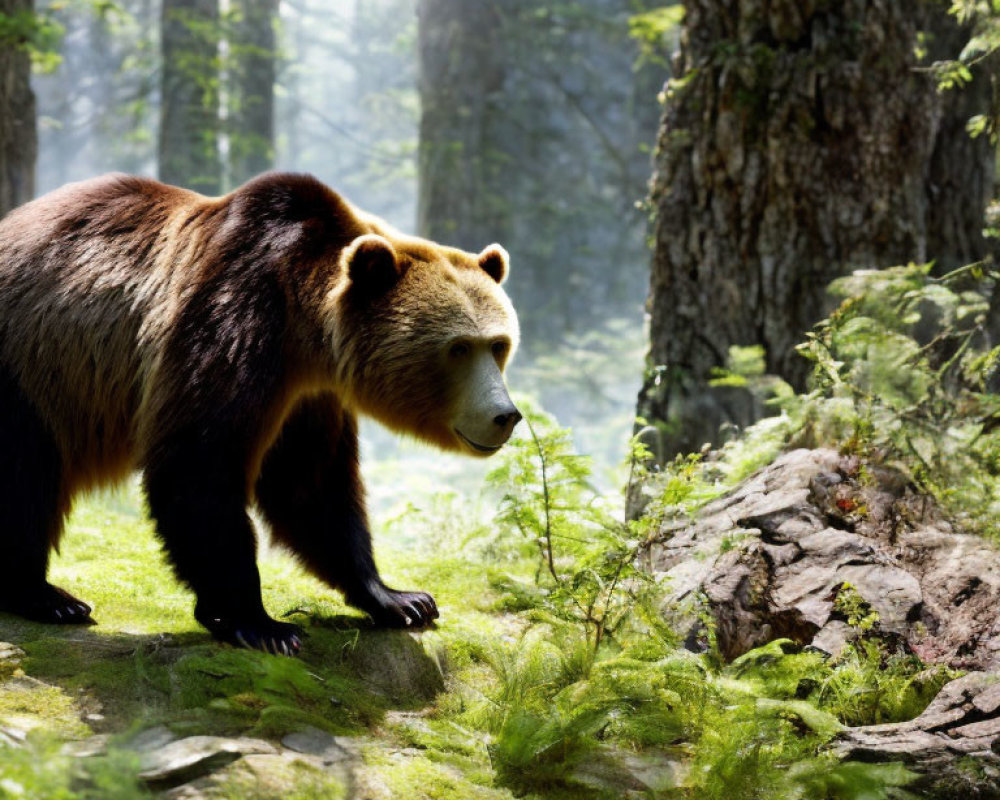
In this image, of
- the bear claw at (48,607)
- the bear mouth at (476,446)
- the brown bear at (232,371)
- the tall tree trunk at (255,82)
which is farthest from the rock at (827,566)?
the tall tree trunk at (255,82)

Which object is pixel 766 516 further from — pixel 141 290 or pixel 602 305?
pixel 602 305

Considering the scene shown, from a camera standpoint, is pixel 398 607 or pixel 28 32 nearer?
pixel 398 607

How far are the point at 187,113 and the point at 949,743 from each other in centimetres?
1612

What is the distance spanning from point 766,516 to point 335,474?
197cm

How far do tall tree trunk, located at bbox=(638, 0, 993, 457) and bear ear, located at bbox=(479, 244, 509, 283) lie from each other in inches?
81.6

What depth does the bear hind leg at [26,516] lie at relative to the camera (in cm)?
403

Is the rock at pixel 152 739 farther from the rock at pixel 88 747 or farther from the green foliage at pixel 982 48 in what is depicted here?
the green foliage at pixel 982 48

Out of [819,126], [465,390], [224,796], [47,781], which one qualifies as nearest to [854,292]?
[819,126]

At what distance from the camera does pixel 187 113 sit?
16.3 metres

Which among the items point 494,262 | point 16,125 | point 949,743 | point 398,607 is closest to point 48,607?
point 398,607

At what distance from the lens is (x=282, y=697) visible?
3.10m

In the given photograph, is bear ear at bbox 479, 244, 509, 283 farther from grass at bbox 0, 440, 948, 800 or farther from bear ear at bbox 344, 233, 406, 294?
grass at bbox 0, 440, 948, 800

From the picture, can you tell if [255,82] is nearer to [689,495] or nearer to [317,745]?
[689,495]

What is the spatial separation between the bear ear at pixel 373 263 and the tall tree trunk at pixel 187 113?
42.5 feet
